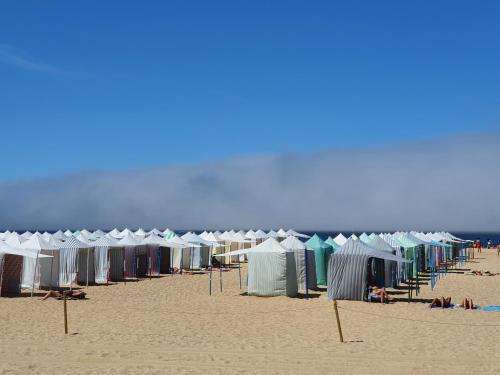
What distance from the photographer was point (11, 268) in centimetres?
2378

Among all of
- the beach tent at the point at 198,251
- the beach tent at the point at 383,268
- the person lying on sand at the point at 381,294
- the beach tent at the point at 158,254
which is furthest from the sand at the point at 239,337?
the beach tent at the point at 198,251

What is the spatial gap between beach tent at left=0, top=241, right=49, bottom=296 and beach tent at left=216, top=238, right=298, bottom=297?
28.5 feet

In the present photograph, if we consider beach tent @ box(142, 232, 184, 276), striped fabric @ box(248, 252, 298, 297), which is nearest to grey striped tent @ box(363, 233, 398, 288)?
striped fabric @ box(248, 252, 298, 297)

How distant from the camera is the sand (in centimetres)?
1158

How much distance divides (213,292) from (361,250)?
722 cm

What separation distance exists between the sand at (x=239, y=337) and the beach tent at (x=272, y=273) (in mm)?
643

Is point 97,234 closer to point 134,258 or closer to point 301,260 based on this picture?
point 134,258

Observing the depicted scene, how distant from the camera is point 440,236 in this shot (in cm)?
5134

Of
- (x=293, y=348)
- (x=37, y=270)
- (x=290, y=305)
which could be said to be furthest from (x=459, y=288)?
(x=37, y=270)

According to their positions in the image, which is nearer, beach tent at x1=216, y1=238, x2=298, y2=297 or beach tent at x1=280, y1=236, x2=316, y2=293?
beach tent at x1=216, y1=238, x2=298, y2=297

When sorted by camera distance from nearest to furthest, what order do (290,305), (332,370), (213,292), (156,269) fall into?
(332,370)
(290,305)
(213,292)
(156,269)

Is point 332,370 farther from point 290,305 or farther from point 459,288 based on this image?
point 459,288

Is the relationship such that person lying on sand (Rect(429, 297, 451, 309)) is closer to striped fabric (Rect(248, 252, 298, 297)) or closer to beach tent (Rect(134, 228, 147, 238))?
striped fabric (Rect(248, 252, 298, 297))

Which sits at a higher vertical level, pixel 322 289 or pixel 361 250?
pixel 361 250
